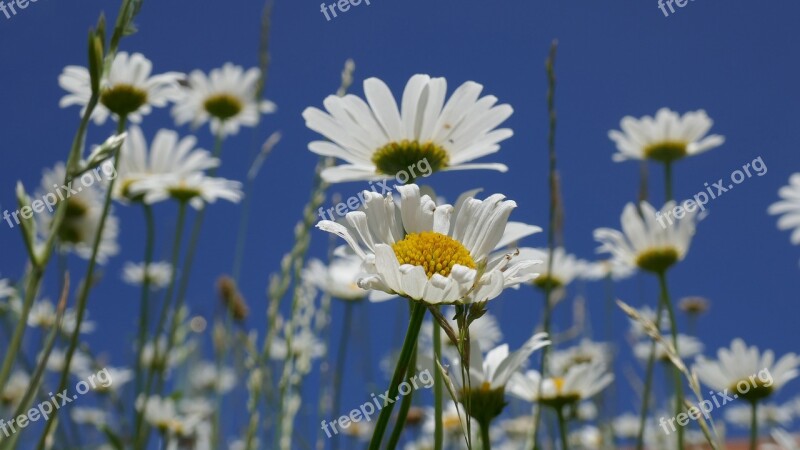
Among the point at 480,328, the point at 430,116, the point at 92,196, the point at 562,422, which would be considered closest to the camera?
the point at 430,116

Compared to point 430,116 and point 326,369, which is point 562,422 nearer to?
point 430,116

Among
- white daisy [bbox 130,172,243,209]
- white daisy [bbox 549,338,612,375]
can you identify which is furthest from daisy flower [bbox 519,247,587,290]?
white daisy [bbox 130,172,243,209]

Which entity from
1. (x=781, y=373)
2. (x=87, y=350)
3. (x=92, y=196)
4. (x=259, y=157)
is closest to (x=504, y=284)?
(x=87, y=350)

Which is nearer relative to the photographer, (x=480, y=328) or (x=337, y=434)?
(x=337, y=434)

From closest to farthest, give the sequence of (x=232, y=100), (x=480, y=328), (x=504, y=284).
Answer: (x=504, y=284) → (x=232, y=100) → (x=480, y=328)

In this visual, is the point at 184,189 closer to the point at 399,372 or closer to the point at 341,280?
the point at 341,280

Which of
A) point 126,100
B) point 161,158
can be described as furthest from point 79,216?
→ point 126,100

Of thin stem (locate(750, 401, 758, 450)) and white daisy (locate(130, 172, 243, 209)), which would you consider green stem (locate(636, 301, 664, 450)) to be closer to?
thin stem (locate(750, 401, 758, 450))
